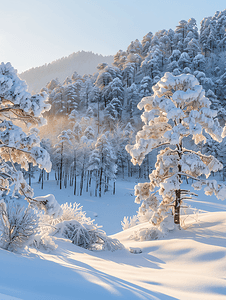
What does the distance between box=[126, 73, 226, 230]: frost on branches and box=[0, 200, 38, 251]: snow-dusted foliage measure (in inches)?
215

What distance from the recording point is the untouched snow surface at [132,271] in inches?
132

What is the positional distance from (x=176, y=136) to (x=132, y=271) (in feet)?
18.6

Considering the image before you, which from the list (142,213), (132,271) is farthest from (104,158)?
(132,271)

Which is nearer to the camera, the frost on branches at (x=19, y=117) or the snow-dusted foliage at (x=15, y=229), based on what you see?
the snow-dusted foliage at (x=15, y=229)

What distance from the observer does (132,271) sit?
5926mm

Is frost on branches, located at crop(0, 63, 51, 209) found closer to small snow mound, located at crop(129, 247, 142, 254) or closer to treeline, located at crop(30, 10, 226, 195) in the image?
small snow mound, located at crop(129, 247, 142, 254)

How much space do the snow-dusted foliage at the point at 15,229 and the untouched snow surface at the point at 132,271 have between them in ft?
1.10

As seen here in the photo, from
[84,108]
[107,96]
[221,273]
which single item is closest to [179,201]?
[221,273]

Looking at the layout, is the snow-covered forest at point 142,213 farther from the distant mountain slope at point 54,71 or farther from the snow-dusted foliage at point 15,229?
the distant mountain slope at point 54,71

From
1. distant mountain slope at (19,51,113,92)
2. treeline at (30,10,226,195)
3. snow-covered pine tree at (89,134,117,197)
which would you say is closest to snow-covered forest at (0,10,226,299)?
snow-covered pine tree at (89,134,117,197)

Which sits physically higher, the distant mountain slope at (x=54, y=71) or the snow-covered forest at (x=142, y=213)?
the distant mountain slope at (x=54, y=71)

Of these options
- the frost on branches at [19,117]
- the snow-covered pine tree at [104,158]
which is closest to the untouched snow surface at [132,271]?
the frost on branches at [19,117]

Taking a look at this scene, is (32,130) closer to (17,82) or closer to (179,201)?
(17,82)

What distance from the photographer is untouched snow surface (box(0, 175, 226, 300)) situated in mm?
3350
